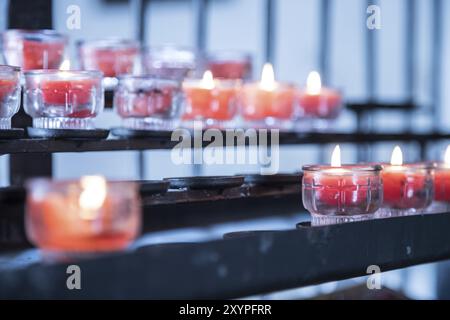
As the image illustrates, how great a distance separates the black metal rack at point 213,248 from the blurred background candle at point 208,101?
180 mm

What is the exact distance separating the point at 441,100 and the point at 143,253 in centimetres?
334

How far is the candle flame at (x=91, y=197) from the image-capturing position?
2.42ft

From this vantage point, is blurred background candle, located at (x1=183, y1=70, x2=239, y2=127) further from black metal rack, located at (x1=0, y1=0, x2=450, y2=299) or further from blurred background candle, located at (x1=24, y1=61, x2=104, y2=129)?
blurred background candle, located at (x1=24, y1=61, x2=104, y2=129)

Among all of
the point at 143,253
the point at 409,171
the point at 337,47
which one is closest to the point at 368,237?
the point at 409,171

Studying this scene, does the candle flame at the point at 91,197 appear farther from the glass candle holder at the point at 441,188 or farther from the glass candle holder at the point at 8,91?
the glass candle holder at the point at 441,188

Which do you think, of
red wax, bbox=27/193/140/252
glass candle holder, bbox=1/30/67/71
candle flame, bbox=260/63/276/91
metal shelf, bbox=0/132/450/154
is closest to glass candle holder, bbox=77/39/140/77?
glass candle holder, bbox=1/30/67/71

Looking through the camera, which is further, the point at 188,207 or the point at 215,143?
the point at 215,143

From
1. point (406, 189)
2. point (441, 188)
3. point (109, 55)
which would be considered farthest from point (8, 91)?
point (441, 188)

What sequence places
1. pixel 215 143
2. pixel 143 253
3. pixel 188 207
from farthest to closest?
pixel 215 143 → pixel 188 207 → pixel 143 253

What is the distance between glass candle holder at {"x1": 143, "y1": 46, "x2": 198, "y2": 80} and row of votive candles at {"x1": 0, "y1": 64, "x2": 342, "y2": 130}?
10cm

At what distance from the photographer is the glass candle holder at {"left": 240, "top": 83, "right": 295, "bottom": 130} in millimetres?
1616
